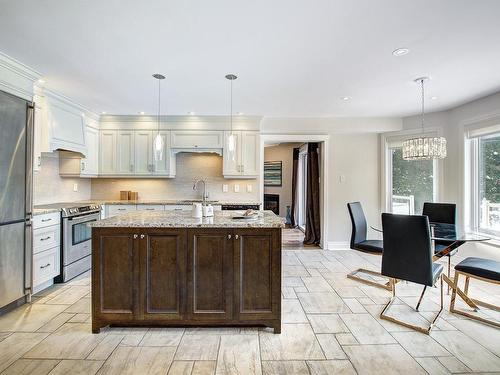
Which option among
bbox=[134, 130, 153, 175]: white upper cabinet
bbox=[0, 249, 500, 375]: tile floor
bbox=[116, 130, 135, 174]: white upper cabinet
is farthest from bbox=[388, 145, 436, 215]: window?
bbox=[116, 130, 135, 174]: white upper cabinet

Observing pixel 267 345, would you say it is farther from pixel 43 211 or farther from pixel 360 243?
pixel 43 211

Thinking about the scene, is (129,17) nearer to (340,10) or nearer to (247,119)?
(340,10)

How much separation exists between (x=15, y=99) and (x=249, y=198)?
136 inches

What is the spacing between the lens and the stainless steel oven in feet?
11.0

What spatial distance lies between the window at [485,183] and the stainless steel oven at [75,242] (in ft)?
17.4

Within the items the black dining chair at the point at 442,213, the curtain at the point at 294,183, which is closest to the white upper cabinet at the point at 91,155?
the curtain at the point at 294,183

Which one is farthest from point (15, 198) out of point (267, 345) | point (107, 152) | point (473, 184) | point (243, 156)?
point (473, 184)

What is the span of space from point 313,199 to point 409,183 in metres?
1.71

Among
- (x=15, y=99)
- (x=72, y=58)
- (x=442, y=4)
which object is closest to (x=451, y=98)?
(x=442, y=4)

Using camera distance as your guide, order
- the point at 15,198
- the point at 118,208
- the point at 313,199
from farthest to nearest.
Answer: the point at 313,199
the point at 118,208
the point at 15,198

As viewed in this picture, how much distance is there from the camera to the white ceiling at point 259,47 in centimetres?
191

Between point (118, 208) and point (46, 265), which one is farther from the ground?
point (118, 208)

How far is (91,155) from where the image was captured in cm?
453

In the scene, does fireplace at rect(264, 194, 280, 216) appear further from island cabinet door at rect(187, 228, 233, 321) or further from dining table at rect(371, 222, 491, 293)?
island cabinet door at rect(187, 228, 233, 321)
